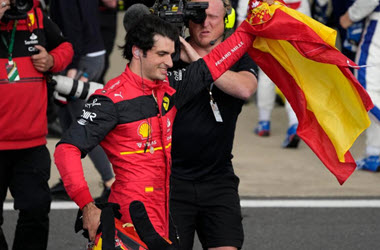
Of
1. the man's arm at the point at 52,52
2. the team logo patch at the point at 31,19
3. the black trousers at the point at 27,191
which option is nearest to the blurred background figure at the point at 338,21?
the man's arm at the point at 52,52

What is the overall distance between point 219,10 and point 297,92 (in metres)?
0.74

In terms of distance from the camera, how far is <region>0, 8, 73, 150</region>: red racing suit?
5961 mm

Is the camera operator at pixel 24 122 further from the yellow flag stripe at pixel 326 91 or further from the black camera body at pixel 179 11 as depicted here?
the yellow flag stripe at pixel 326 91

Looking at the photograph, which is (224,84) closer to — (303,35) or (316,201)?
(303,35)

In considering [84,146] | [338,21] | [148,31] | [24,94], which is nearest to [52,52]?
[24,94]

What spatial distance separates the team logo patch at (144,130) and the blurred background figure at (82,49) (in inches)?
117

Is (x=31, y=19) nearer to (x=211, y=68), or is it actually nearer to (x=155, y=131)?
(x=211, y=68)

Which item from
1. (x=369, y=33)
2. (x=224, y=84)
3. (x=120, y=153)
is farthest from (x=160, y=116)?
(x=369, y=33)

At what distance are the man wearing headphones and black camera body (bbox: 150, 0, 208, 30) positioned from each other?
23cm

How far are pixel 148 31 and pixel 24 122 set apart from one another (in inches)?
62.4

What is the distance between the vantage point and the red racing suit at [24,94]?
5.96 meters

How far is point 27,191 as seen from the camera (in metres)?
6.01

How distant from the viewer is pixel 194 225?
5520mm

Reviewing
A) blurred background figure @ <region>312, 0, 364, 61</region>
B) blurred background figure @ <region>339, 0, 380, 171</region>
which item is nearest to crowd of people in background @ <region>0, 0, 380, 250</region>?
blurred background figure @ <region>339, 0, 380, 171</region>
